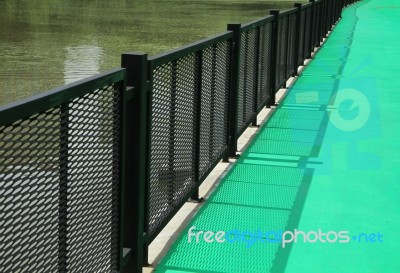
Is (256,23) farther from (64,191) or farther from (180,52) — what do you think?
(64,191)

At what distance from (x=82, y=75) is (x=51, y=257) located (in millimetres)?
14489

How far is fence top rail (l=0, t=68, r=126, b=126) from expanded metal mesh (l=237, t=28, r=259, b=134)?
166 inches

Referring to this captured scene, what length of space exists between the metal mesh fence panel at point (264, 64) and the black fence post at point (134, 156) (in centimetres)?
513

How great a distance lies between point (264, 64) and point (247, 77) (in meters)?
1.48

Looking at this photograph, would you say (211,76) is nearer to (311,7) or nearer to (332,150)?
(332,150)

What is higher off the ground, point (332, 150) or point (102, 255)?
point (102, 255)

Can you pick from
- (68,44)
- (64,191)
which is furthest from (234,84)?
(68,44)

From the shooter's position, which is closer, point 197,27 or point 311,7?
point 311,7

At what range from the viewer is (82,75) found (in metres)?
17.4

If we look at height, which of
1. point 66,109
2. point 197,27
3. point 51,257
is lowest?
point 197,27

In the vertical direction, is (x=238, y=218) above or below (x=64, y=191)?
below

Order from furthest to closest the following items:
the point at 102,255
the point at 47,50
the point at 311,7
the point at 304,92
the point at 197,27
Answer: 1. the point at 197,27
2. the point at 47,50
3. the point at 311,7
4. the point at 304,92
5. the point at 102,255

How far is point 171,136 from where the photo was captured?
17.0ft

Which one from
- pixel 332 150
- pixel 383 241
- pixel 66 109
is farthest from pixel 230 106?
pixel 66 109
